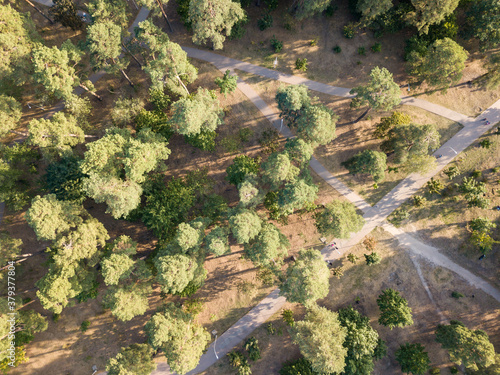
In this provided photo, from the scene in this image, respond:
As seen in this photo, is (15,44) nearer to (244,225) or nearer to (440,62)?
(244,225)

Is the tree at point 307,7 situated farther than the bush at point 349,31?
No

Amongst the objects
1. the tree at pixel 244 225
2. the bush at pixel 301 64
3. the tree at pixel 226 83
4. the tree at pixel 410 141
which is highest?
the bush at pixel 301 64

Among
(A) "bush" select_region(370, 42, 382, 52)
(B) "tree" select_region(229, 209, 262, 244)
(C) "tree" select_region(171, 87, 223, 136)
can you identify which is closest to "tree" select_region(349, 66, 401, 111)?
(A) "bush" select_region(370, 42, 382, 52)

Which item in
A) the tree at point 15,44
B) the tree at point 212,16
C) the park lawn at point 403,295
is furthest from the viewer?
the park lawn at point 403,295

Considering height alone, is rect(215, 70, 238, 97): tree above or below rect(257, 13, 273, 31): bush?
below

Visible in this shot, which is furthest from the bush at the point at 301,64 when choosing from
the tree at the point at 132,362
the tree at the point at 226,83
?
the tree at the point at 132,362

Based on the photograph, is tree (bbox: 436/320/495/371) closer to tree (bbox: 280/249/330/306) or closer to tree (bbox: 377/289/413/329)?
tree (bbox: 377/289/413/329)

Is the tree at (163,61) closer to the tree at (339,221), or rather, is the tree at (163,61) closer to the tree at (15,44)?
the tree at (15,44)
